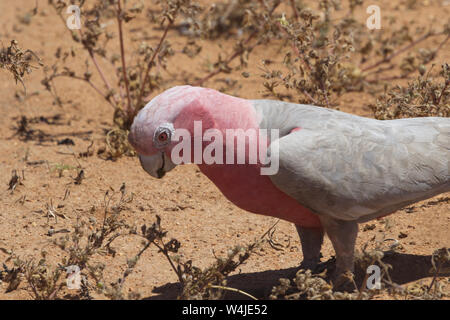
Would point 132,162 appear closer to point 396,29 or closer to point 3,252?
point 3,252

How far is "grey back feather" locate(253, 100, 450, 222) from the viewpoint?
3.40 m

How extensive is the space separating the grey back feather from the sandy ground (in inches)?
28.4

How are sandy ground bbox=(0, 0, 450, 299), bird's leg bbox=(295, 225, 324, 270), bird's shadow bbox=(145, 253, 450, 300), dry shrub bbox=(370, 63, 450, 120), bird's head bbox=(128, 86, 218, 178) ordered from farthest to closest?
dry shrub bbox=(370, 63, 450, 120), sandy ground bbox=(0, 0, 450, 299), bird's leg bbox=(295, 225, 324, 270), bird's shadow bbox=(145, 253, 450, 300), bird's head bbox=(128, 86, 218, 178)

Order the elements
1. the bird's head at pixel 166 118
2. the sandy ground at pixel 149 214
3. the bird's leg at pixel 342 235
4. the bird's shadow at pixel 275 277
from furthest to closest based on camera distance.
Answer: the sandy ground at pixel 149 214 < the bird's shadow at pixel 275 277 < the bird's leg at pixel 342 235 < the bird's head at pixel 166 118

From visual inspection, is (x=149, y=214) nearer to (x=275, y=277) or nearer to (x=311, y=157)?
(x=275, y=277)

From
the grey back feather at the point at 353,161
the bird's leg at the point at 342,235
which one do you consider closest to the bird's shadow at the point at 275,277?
the bird's leg at the point at 342,235

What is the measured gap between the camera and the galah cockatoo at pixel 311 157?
3340 mm

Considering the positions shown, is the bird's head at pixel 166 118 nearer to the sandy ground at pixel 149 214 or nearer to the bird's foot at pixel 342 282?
the sandy ground at pixel 149 214

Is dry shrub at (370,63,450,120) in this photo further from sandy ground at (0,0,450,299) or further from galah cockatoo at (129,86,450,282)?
galah cockatoo at (129,86,450,282)

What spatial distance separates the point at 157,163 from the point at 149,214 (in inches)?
59.4

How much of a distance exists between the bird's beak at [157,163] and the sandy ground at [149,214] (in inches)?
28.1

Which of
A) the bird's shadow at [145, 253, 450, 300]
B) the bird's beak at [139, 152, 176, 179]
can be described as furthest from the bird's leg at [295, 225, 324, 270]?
the bird's beak at [139, 152, 176, 179]

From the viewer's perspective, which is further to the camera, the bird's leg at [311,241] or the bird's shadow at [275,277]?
the bird's leg at [311,241]

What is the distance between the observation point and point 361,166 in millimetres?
3514
